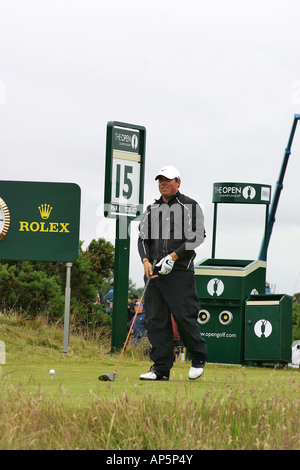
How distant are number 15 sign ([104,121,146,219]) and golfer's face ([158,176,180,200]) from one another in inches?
162

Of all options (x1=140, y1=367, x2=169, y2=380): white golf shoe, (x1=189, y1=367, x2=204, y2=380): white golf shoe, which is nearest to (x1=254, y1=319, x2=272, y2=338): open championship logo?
(x1=189, y1=367, x2=204, y2=380): white golf shoe

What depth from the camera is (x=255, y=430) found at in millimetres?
5645

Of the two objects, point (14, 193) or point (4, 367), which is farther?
point (14, 193)

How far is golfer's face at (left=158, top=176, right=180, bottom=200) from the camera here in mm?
8055

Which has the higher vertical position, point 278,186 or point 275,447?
point 278,186

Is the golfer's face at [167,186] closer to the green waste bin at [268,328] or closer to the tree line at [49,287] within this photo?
the green waste bin at [268,328]

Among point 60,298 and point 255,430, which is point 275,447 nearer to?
point 255,430

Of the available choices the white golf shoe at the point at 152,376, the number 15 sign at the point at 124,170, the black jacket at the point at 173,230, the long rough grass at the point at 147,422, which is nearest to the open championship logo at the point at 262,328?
the number 15 sign at the point at 124,170

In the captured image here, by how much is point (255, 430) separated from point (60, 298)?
11.1m

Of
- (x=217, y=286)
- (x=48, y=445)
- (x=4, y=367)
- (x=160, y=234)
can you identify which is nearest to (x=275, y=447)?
(x=48, y=445)

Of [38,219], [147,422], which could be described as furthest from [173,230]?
[38,219]

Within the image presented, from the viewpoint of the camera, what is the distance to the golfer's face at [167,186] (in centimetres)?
805

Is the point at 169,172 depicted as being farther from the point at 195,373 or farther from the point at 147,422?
the point at 147,422

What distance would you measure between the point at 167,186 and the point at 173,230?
398 mm
